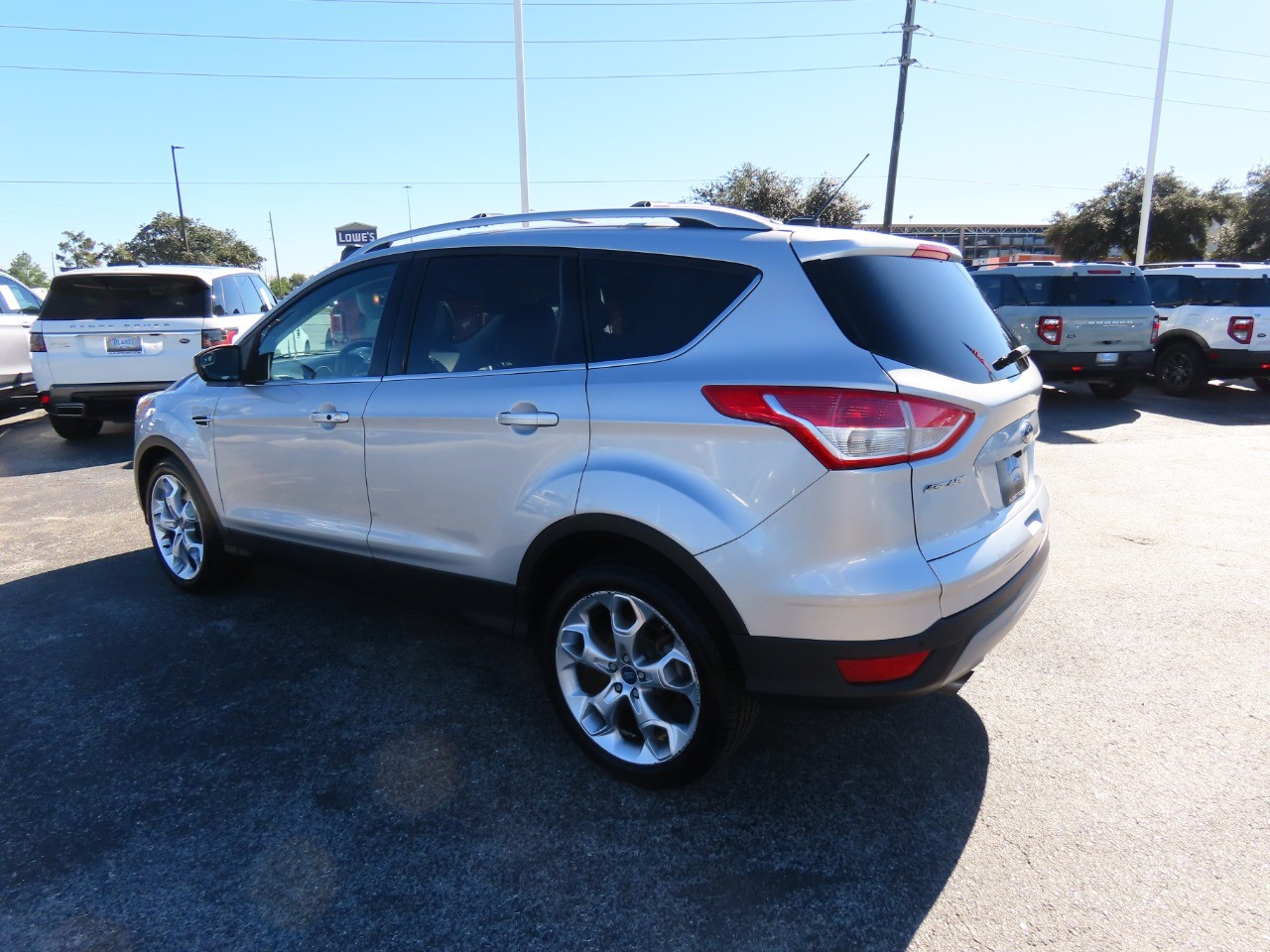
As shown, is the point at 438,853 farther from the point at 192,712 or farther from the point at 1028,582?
the point at 1028,582

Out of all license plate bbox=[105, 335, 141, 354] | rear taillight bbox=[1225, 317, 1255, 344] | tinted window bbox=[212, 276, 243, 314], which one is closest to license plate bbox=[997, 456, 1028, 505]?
tinted window bbox=[212, 276, 243, 314]

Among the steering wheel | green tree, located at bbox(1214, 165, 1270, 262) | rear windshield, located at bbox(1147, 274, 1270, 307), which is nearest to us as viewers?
the steering wheel

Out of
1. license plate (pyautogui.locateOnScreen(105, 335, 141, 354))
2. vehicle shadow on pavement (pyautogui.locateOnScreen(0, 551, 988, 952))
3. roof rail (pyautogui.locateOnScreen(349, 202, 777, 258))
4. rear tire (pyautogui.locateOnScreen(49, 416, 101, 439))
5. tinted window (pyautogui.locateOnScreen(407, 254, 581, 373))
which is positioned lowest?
vehicle shadow on pavement (pyautogui.locateOnScreen(0, 551, 988, 952))

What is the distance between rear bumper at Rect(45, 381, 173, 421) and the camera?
28.1ft

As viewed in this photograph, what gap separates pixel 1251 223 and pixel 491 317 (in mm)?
38555

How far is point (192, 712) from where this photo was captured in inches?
135

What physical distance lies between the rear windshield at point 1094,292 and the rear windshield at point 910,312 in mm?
8988

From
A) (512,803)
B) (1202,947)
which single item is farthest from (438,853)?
(1202,947)

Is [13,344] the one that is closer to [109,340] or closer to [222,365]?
[109,340]

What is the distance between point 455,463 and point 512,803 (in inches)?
Result: 47.5

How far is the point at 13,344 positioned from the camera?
33.8 feet

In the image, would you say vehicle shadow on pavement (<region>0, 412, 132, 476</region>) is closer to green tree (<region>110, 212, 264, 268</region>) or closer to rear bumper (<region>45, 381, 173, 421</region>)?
rear bumper (<region>45, 381, 173, 421</region>)

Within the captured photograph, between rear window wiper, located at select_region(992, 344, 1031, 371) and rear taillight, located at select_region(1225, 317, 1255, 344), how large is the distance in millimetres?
10422

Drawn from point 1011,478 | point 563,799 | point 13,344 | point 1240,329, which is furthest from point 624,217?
point 1240,329
